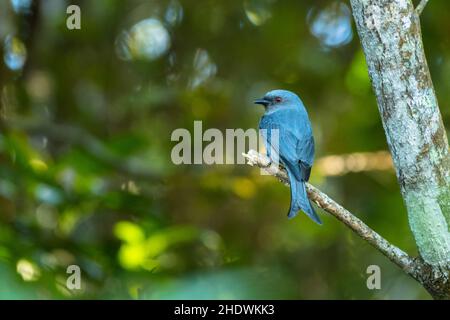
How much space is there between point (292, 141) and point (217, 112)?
2578mm

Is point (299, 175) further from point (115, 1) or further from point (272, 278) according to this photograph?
point (115, 1)

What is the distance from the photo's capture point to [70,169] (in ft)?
15.6

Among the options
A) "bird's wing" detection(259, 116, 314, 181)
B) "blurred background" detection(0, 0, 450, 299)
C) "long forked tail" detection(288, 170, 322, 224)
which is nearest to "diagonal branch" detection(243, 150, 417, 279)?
"long forked tail" detection(288, 170, 322, 224)

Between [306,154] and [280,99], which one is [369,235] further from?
[280,99]

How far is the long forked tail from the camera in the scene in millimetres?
3332

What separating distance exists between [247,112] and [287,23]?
0.86 meters

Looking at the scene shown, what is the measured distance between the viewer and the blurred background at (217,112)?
5754mm

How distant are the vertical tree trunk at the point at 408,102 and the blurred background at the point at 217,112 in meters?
2.38

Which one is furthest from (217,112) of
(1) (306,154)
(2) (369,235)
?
(2) (369,235)

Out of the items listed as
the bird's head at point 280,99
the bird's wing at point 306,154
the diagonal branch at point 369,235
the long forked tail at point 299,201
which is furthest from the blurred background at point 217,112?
the diagonal branch at point 369,235

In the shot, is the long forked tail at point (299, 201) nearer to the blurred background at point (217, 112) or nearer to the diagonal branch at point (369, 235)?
the diagonal branch at point (369, 235)

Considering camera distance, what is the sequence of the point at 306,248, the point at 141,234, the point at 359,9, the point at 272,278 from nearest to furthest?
the point at 359,9, the point at 141,234, the point at 272,278, the point at 306,248
